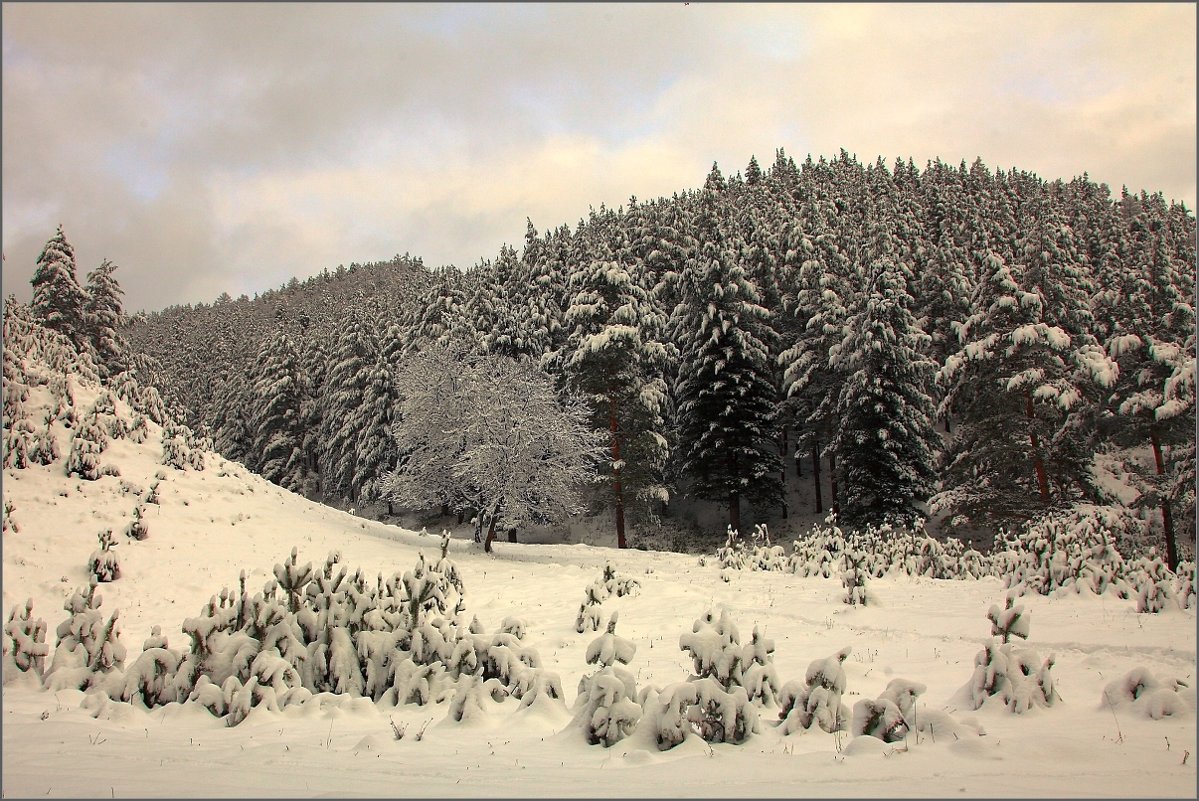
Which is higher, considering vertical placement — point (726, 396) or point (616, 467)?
point (726, 396)

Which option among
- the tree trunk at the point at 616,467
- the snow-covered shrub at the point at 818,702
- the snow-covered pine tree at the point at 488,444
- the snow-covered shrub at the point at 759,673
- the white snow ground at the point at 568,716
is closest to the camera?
the white snow ground at the point at 568,716

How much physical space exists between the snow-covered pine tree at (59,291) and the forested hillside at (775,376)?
4525mm

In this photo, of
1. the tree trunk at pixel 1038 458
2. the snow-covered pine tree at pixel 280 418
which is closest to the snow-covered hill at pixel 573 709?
the tree trunk at pixel 1038 458

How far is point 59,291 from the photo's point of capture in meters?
36.1

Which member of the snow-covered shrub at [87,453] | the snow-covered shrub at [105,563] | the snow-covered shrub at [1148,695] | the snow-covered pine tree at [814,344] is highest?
the snow-covered pine tree at [814,344]

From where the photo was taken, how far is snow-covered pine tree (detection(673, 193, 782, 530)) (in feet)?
105

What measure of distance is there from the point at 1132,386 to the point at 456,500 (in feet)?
68.9

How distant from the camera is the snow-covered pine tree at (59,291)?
35.7m

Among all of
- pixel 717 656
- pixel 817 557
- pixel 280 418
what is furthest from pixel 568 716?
pixel 280 418

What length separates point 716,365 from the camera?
3161 cm

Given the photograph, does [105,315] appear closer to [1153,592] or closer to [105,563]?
[105,563]

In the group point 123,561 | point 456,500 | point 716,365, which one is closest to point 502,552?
point 456,500

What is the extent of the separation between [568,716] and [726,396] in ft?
85.0

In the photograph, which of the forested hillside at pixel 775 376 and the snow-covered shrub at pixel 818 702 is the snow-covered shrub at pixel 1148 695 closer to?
the snow-covered shrub at pixel 818 702
